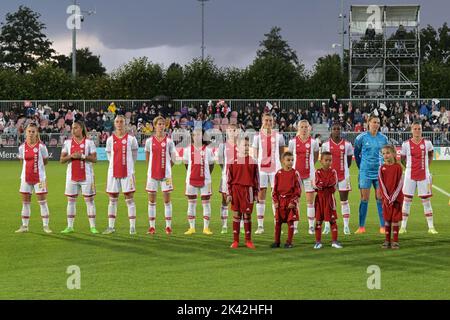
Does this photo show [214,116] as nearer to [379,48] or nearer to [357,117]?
[357,117]

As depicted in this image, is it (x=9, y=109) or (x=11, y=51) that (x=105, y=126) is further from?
(x=11, y=51)

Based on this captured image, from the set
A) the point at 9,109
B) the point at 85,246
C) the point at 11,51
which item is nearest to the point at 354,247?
the point at 85,246

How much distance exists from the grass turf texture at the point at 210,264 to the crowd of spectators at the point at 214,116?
25.9m

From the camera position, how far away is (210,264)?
11.3m

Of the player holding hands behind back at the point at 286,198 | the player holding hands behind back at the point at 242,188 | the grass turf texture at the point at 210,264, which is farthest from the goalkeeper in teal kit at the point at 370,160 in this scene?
the player holding hands behind back at the point at 242,188

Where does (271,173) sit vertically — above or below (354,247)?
above

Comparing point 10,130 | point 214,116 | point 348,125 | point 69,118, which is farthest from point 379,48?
point 10,130

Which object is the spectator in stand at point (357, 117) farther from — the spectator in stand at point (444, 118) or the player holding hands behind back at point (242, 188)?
the player holding hands behind back at point (242, 188)

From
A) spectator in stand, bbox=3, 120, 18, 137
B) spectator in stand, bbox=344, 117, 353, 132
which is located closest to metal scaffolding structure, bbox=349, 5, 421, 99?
spectator in stand, bbox=344, 117, 353, 132

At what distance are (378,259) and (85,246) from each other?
4.93 metres

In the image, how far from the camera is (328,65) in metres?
56.2

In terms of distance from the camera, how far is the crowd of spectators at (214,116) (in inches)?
1682

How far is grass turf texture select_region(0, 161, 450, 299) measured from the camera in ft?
30.7

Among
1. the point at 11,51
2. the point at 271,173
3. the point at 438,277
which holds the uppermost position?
the point at 11,51
